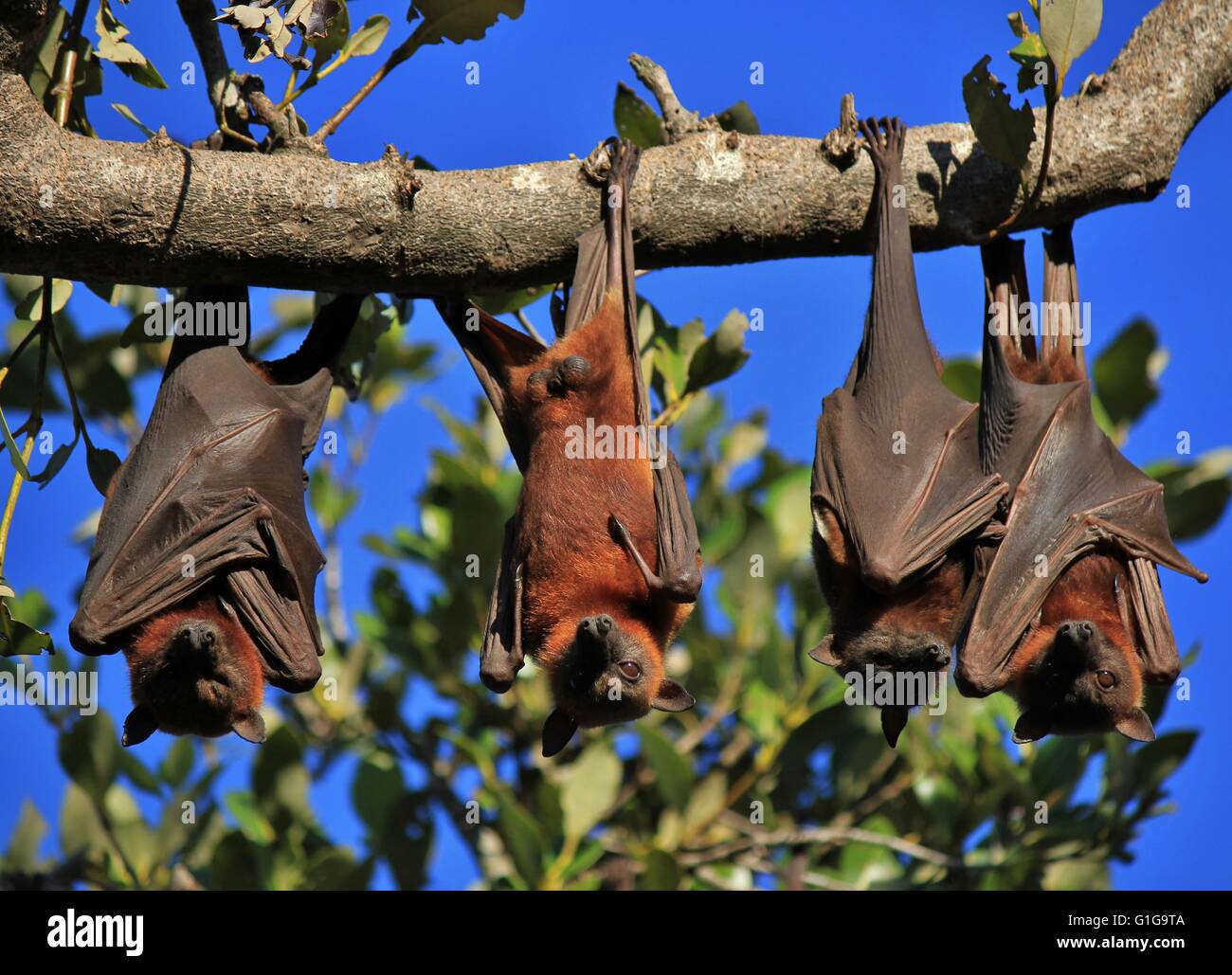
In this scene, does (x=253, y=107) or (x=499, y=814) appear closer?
(x=253, y=107)

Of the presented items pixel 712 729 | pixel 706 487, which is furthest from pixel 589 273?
pixel 712 729

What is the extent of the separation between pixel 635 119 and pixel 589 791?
3441mm

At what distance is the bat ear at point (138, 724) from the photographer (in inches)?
198

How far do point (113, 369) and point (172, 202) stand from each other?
71.8 inches

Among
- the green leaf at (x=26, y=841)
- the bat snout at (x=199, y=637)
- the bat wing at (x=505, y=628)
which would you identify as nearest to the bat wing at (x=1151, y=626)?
the bat wing at (x=505, y=628)

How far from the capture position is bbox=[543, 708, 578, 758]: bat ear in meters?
5.28

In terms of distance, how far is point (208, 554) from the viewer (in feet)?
15.5

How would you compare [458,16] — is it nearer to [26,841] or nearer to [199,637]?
[199,637]

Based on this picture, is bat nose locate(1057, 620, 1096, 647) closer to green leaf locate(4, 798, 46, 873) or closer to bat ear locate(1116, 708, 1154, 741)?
bat ear locate(1116, 708, 1154, 741)

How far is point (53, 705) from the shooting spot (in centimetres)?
680

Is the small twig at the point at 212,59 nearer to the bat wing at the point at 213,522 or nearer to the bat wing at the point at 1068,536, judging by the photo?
the bat wing at the point at 213,522

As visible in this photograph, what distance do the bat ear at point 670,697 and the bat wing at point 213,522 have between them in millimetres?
1493
